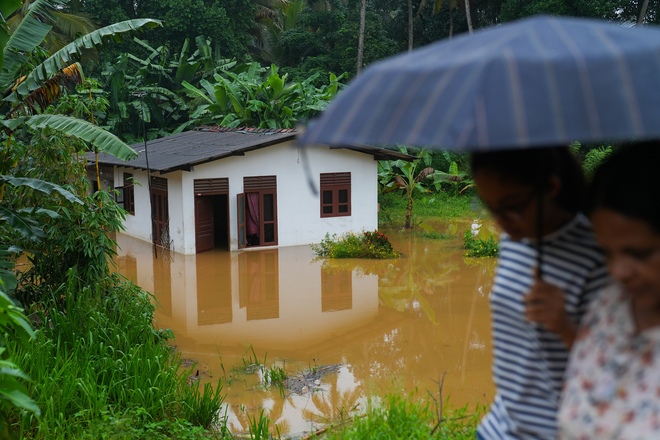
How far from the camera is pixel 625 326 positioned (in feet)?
4.52

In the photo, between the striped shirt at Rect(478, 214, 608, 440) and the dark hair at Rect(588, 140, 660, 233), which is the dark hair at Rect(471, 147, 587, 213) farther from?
the dark hair at Rect(588, 140, 660, 233)

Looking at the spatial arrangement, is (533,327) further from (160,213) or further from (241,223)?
(160,213)

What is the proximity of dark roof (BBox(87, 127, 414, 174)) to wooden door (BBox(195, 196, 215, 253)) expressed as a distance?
0.98 metres

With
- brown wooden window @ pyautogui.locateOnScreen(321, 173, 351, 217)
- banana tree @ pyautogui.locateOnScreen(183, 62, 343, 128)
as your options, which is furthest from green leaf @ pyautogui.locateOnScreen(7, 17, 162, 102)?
banana tree @ pyautogui.locateOnScreen(183, 62, 343, 128)

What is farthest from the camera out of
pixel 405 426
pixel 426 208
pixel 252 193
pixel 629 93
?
pixel 426 208

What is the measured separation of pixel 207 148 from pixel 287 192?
Result: 205cm

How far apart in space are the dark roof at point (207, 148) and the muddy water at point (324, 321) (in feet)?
6.52

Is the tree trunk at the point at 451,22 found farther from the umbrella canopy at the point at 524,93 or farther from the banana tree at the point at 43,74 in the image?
the umbrella canopy at the point at 524,93

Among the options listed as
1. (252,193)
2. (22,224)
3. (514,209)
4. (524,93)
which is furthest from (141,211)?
(524,93)

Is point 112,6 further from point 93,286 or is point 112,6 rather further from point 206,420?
point 206,420

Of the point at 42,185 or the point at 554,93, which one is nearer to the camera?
the point at 554,93

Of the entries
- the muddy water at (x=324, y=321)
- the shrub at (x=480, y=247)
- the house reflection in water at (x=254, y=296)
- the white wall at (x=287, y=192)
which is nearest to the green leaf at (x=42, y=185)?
the muddy water at (x=324, y=321)

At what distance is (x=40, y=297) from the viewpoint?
27.3ft

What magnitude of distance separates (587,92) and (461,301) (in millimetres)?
11113
